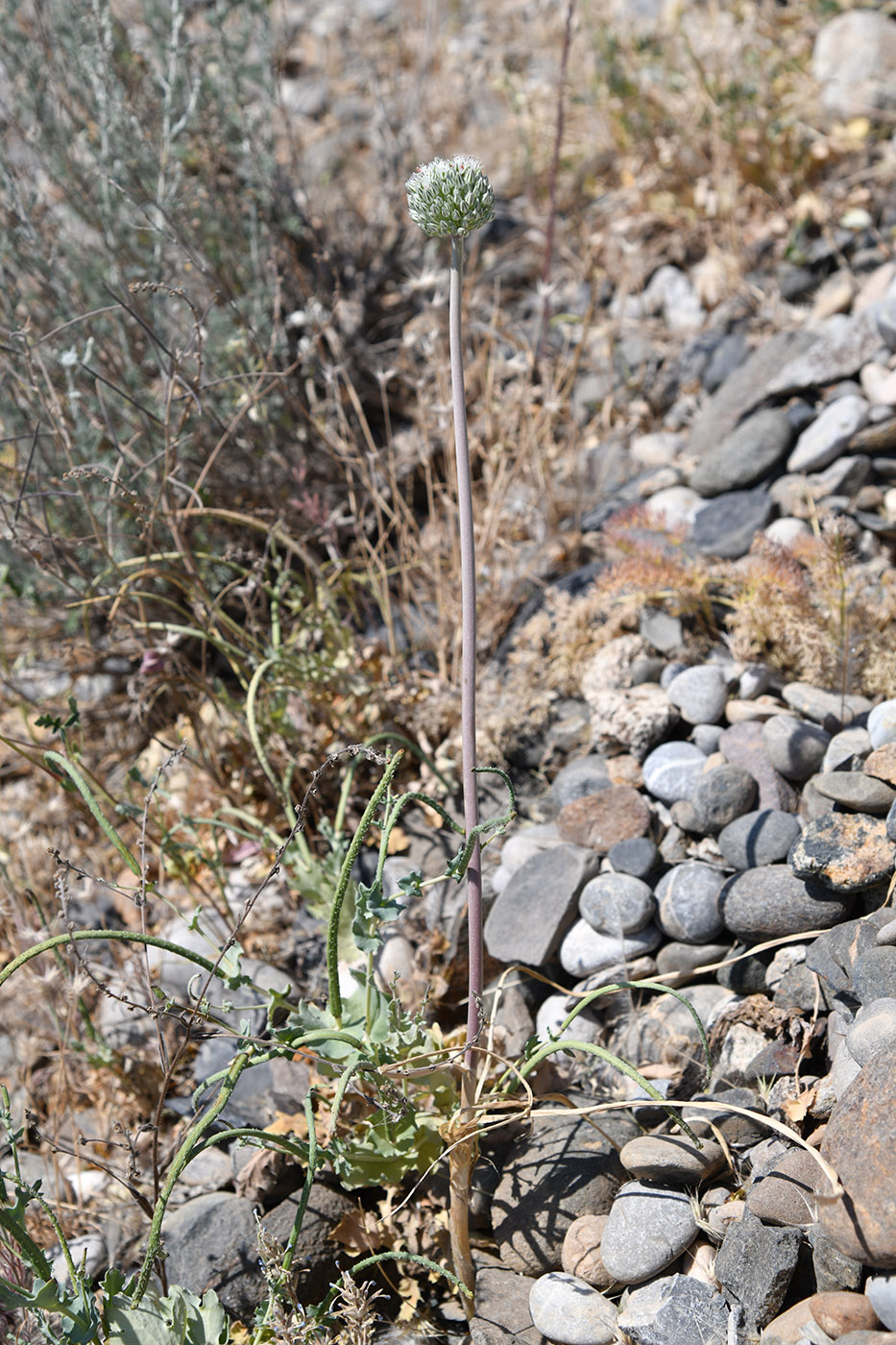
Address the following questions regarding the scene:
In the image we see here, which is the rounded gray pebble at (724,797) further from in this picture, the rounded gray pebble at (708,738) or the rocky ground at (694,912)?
the rounded gray pebble at (708,738)

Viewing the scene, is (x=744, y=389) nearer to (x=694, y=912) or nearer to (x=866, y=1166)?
(x=694, y=912)

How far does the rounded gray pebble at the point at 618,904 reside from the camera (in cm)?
209

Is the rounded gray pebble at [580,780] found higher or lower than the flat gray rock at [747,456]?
lower

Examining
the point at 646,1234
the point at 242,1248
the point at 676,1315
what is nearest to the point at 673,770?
the point at 646,1234

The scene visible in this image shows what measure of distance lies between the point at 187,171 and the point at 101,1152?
3.79 m

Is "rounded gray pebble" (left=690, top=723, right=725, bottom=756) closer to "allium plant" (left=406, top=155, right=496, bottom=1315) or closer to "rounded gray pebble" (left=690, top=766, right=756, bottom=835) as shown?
"rounded gray pebble" (left=690, top=766, right=756, bottom=835)

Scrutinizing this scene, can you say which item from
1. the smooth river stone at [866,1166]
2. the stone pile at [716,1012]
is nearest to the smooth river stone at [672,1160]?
the stone pile at [716,1012]

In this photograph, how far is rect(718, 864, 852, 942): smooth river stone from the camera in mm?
1869

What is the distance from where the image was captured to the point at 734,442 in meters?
3.02

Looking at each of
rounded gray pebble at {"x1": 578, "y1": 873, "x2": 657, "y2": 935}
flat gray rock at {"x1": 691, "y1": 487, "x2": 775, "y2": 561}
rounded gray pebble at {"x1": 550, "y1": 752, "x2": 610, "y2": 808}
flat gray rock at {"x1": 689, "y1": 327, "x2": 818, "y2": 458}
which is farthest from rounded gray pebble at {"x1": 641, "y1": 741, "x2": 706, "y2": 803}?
flat gray rock at {"x1": 689, "y1": 327, "x2": 818, "y2": 458}

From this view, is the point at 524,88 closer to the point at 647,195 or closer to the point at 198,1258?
the point at 647,195

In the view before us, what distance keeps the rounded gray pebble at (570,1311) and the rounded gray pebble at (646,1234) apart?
0.06m

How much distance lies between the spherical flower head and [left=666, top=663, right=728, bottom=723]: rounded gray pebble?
1.36 m

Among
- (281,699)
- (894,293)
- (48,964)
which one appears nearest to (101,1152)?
(48,964)
